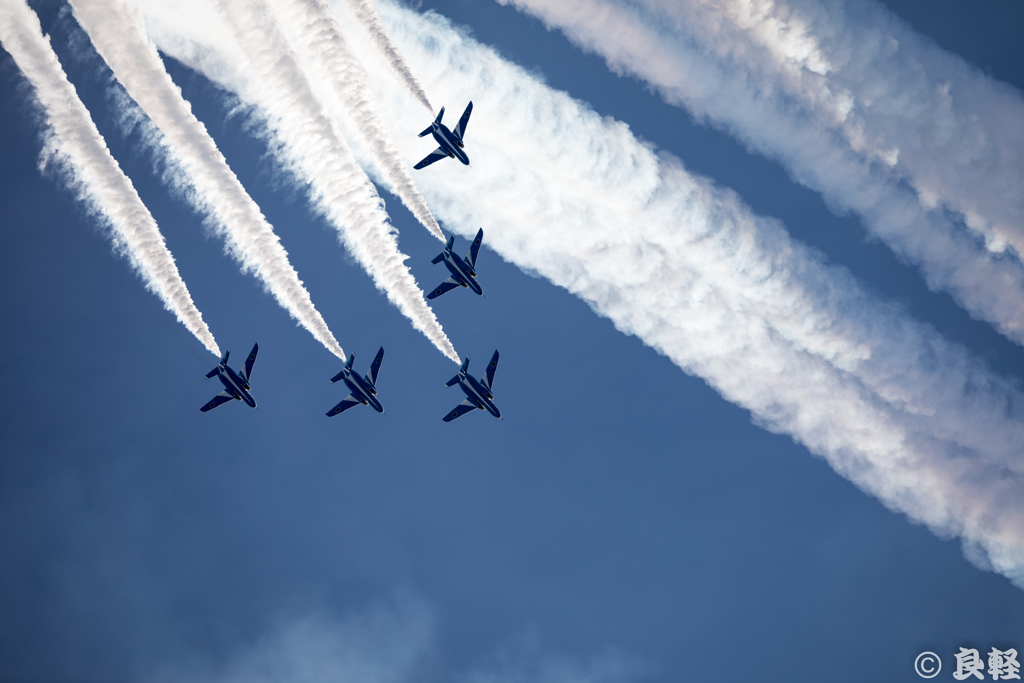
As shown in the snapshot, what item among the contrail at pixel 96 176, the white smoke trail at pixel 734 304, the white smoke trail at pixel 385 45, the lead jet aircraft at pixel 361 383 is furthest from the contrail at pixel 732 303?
the contrail at pixel 96 176

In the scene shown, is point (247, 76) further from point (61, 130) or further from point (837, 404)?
point (837, 404)

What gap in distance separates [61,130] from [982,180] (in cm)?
5008

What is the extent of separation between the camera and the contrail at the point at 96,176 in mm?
30891

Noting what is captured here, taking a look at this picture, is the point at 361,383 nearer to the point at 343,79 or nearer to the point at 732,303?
the point at 343,79

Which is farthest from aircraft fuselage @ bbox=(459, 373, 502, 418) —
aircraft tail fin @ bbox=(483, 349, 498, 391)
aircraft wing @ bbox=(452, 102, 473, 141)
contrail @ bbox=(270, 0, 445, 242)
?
aircraft wing @ bbox=(452, 102, 473, 141)

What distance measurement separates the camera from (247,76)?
33.5 m

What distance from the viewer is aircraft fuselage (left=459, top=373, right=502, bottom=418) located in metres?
41.0

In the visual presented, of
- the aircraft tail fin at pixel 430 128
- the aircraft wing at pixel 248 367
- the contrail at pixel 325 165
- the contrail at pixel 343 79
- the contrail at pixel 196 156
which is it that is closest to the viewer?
the contrail at pixel 196 156

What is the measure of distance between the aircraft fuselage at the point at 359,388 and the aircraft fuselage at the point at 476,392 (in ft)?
17.6

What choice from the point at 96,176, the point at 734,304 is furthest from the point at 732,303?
the point at 96,176

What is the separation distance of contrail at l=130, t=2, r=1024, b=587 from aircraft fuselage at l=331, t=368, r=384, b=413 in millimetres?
11481

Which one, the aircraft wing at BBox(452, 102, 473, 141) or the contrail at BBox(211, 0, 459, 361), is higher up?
the aircraft wing at BBox(452, 102, 473, 141)

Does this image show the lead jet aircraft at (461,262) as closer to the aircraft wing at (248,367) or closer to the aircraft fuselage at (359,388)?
the aircraft fuselage at (359,388)

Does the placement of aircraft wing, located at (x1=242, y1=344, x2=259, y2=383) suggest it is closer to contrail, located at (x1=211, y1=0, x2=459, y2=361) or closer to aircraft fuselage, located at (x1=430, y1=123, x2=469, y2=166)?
contrail, located at (x1=211, y1=0, x2=459, y2=361)
